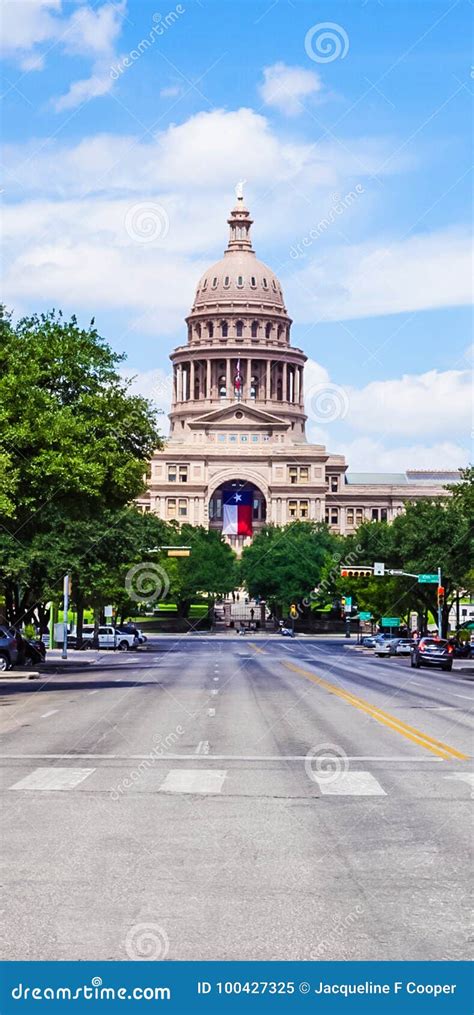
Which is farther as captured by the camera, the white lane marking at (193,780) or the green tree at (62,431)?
the green tree at (62,431)

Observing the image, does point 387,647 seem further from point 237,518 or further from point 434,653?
point 237,518

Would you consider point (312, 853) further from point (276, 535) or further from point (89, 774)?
point (276, 535)

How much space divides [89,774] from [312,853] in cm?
601

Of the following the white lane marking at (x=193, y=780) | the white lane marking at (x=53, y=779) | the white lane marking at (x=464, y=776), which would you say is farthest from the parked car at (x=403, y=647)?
the white lane marking at (x=53, y=779)

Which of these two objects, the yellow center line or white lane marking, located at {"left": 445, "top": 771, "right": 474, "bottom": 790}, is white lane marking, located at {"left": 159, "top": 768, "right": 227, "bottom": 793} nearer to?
white lane marking, located at {"left": 445, "top": 771, "right": 474, "bottom": 790}

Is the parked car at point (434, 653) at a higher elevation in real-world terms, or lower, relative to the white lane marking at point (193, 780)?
higher

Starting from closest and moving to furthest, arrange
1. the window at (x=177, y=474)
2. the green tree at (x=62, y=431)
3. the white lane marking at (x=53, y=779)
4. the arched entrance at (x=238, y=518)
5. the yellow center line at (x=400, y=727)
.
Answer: the white lane marking at (x=53, y=779) < the yellow center line at (x=400, y=727) < the green tree at (x=62, y=431) < the arched entrance at (x=238, y=518) < the window at (x=177, y=474)

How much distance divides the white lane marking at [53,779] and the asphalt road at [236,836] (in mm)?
44

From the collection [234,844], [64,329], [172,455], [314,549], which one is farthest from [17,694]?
[172,455]

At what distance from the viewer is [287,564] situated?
144500 mm

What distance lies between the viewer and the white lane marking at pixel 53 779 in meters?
16.6

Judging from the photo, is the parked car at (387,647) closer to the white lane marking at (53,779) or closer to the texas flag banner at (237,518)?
the white lane marking at (53,779)

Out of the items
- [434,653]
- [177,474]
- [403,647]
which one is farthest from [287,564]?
[434,653]
